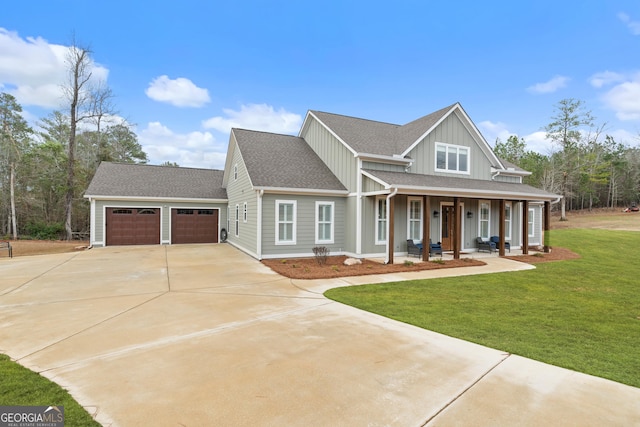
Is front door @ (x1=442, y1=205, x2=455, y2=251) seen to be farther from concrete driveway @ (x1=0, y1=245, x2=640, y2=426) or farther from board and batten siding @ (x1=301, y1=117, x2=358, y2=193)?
concrete driveway @ (x1=0, y1=245, x2=640, y2=426)

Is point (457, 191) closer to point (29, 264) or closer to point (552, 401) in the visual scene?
point (552, 401)

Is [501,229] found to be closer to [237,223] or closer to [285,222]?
[285,222]

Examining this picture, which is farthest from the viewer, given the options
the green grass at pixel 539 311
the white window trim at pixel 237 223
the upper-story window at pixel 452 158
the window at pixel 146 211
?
the window at pixel 146 211

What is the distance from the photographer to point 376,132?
15867 millimetres

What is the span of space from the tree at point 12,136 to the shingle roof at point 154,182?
851cm

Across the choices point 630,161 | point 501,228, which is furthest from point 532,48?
point 630,161

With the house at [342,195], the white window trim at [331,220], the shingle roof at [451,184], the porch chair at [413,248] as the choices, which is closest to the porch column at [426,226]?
the house at [342,195]

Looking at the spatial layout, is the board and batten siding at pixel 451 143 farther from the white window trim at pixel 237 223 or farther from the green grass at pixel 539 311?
the white window trim at pixel 237 223

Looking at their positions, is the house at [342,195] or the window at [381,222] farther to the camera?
the window at [381,222]

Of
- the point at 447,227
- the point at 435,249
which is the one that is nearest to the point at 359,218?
the point at 435,249

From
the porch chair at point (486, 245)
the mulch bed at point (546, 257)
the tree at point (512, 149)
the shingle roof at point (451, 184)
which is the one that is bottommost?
the mulch bed at point (546, 257)

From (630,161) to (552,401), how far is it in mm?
67918

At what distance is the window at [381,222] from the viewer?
1321 cm

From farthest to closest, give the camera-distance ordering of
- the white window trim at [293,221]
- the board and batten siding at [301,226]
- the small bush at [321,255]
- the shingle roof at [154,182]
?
the shingle roof at [154,182] < the white window trim at [293,221] < the board and batten siding at [301,226] < the small bush at [321,255]
